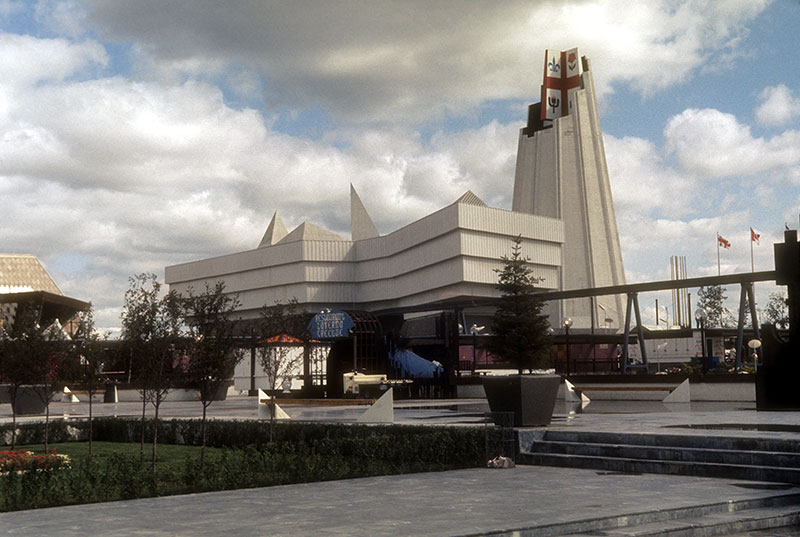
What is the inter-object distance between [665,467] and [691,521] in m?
3.73

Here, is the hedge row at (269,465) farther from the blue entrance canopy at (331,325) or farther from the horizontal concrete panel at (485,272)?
the horizontal concrete panel at (485,272)

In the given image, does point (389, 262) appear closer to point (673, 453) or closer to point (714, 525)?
point (673, 453)

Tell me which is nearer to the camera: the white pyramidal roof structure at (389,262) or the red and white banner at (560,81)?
the white pyramidal roof structure at (389,262)

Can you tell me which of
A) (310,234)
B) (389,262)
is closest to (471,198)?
(389,262)

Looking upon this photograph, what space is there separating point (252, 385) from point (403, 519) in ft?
169

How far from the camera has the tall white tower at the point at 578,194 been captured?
10394 cm

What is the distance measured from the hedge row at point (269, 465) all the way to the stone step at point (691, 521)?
527 centimetres

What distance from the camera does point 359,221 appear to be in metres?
127

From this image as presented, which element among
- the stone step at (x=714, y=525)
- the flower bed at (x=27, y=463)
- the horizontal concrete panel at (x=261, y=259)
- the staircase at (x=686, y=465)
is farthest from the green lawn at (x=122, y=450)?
the horizontal concrete panel at (x=261, y=259)

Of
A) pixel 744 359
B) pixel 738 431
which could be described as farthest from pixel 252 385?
pixel 738 431

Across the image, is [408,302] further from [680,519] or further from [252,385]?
[680,519]

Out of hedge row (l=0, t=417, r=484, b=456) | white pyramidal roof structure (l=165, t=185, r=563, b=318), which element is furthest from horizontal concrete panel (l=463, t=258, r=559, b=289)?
hedge row (l=0, t=417, r=484, b=456)

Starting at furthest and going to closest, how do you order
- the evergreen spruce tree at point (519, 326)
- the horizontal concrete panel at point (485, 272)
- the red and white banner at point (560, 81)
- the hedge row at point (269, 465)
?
the red and white banner at point (560, 81) < the horizontal concrete panel at point (485, 272) < the evergreen spruce tree at point (519, 326) < the hedge row at point (269, 465)

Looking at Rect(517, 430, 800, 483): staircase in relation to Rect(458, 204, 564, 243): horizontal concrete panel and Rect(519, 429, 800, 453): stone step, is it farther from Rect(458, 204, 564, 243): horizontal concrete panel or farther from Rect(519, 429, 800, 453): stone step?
Rect(458, 204, 564, 243): horizontal concrete panel
